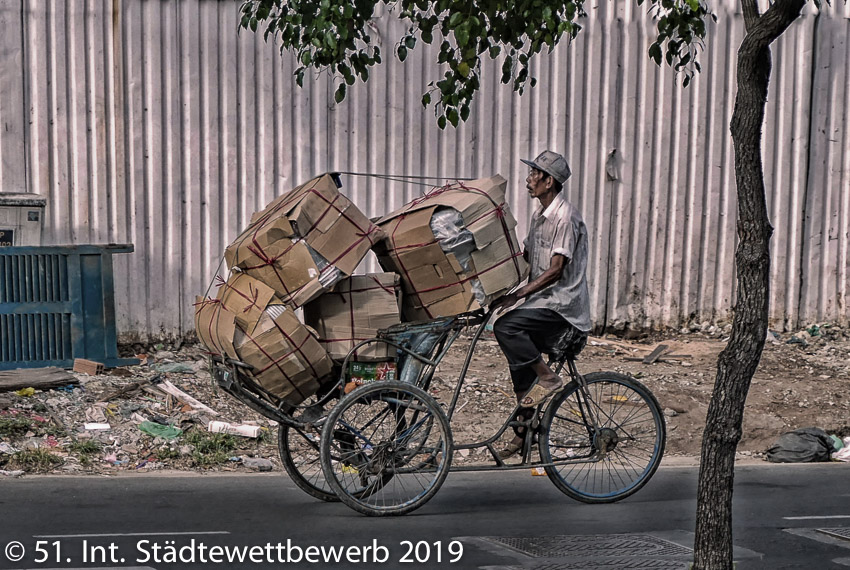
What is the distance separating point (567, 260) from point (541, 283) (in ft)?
0.64

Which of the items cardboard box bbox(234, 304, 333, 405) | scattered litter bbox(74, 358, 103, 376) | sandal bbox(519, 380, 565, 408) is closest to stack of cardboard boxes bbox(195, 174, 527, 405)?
cardboard box bbox(234, 304, 333, 405)

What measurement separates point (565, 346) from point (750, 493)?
165cm

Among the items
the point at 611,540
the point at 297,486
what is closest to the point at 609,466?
the point at 611,540

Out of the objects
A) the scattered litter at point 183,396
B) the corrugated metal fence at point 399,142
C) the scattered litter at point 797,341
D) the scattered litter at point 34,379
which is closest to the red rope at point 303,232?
the scattered litter at point 183,396

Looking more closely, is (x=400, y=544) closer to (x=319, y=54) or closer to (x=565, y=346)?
(x=565, y=346)

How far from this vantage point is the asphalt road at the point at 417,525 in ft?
17.4

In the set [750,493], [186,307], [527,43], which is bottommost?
[750,493]

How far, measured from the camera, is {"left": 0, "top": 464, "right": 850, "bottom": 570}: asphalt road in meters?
5.30

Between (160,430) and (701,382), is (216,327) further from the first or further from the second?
(701,382)

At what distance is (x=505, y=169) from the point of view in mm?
10836

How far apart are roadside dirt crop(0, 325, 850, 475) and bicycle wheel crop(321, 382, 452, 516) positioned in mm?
1612

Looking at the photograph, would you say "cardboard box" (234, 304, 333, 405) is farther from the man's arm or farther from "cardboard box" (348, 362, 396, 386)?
the man's arm

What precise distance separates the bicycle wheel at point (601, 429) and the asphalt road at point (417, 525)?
200mm

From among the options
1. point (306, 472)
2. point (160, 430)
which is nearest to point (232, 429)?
point (160, 430)
